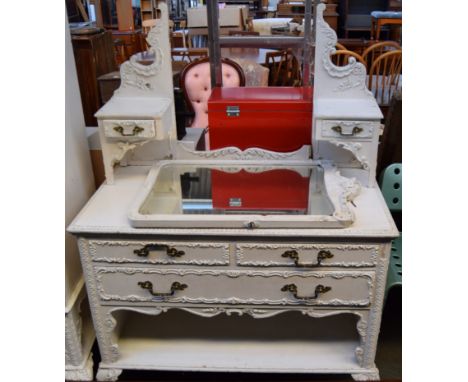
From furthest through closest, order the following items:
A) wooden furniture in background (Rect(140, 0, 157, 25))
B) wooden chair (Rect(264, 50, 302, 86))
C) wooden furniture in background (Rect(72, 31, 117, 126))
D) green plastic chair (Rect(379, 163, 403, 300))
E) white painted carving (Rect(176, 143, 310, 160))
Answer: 1. wooden furniture in background (Rect(140, 0, 157, 25))
2. wooden chair (Rect(264, 50, 302, 86))
3. wooden furniture in background (Rect(72, 31, 117, 126))
4. green plastic chair (Rect(379, 163, 403, 300))
5. white painted carving (Rect(176, 143, 310, 160))

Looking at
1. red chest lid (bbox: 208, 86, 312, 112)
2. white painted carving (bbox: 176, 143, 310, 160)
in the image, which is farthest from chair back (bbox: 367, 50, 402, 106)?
white painted carving (bbox: 176, 143, 310, 160)

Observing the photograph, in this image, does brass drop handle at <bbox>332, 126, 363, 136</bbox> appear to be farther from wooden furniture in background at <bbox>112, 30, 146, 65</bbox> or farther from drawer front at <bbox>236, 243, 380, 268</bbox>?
wooden furniture in background at <bbox>112, 30, 146, 65</bbox>

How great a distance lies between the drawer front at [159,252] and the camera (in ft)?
4.43

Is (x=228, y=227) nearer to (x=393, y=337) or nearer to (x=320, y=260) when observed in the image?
(x=320, y=260)

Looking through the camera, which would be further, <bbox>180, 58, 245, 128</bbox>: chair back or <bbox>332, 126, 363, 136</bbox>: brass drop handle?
<bbox>180, 58, 245, 128</bbox>: chair back

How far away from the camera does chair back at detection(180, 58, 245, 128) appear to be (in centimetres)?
201

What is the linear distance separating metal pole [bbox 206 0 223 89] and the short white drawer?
45 cm

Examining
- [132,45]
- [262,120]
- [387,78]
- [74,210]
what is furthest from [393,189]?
[132,45]

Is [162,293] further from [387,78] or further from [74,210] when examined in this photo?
[387,78]

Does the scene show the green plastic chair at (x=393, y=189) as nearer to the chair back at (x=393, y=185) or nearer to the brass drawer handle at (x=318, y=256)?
the chair back at (x=393, y=185)

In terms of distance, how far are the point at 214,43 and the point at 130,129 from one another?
1.68 ft

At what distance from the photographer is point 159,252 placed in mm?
1367

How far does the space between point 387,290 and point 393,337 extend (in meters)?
0.25

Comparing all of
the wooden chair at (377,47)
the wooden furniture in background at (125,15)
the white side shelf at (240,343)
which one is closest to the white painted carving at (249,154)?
the white side shelf at (240,343)
